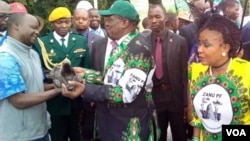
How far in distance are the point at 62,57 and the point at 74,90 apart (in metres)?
1.33

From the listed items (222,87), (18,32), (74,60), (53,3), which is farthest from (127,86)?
(53,3)

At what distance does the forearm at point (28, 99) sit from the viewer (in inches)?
123

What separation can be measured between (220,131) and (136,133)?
2.47 ft

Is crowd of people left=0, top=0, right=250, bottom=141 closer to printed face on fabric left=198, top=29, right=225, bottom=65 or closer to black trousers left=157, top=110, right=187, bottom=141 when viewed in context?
printed face on fabric left=198, top=29, right=225, bottom=65

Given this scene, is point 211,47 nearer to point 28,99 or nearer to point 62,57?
point 28,99

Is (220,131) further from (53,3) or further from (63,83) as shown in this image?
(53,3)

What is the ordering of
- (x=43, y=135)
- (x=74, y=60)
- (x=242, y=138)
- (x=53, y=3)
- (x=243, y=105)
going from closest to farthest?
(x=242, y=138) → (x=243, y=105) → (x=43, y=135) → (x=74, y=60) → (x=53, y=3)

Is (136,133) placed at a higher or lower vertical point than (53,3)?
lower

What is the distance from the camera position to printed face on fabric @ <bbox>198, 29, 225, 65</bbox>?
2820mm

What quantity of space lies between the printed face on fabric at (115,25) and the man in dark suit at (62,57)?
44.4 inches

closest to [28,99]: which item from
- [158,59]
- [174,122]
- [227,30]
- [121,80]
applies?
[121,80]

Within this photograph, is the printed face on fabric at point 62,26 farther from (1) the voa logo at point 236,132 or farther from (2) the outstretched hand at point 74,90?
(1) the voa logo at point 236,132

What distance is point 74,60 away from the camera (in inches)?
179

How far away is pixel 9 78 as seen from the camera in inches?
120
